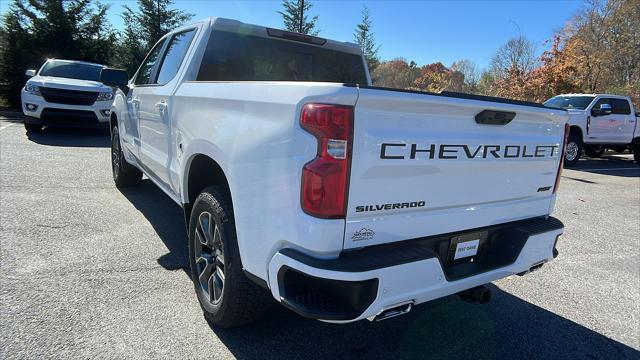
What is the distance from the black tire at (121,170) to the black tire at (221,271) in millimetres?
3443

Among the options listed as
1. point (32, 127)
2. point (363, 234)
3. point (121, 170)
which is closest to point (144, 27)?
point (32, 127)

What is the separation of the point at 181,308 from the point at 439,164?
6.66 ft

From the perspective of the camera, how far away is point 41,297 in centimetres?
298

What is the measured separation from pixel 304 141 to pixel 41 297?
2390 millimetres

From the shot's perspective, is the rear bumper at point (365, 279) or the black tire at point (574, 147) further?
the black tire at point (574, 147)

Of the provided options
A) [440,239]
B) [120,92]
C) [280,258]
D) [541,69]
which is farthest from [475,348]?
[541,69]

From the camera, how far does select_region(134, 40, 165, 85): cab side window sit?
4613 millimetres

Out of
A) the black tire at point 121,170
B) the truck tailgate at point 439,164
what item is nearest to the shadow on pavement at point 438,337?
the truck tailgate at point 439,164

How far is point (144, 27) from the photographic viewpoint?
72.2ft

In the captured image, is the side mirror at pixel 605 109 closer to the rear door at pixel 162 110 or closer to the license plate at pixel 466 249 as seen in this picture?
the license plate at pixel 466 249

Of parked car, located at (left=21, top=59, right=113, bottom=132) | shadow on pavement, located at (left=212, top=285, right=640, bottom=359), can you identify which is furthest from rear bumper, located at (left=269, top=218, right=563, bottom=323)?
parked car, located at (left=21, top=59, right=113, bottom=132)

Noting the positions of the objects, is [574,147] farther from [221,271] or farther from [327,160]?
[327,160]

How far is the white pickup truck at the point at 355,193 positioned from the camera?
190 cm

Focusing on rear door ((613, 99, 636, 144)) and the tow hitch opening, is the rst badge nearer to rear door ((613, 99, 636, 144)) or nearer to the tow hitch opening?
the tow hitch opening
